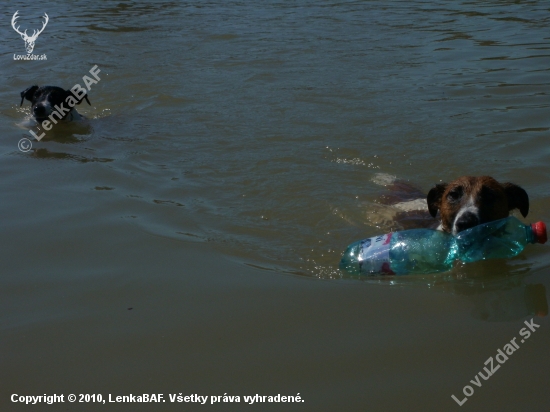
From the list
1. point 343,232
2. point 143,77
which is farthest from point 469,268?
point 143,77

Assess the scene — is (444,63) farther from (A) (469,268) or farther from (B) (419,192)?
(A) (469,268)

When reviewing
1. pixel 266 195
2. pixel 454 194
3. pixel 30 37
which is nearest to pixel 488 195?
pixel 454 194

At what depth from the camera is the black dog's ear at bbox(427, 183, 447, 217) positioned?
568 centimetres

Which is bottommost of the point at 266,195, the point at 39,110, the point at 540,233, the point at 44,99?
the point at 266,195

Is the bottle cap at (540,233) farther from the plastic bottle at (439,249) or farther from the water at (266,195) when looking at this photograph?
the water at (266,195)

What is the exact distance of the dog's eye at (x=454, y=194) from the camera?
538 cm

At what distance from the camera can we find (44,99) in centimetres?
1004

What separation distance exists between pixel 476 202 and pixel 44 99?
702 cm

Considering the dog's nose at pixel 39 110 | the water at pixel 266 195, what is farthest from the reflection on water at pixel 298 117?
the dog's nose at pixel 39 110

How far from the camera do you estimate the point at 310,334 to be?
423cm

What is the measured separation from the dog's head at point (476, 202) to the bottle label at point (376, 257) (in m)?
0.52

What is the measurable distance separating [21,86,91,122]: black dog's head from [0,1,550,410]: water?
1.27 feet

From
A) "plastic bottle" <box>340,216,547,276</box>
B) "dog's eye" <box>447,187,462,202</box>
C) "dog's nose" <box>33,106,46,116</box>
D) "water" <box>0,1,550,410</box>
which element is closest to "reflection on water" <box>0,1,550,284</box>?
"water" <box>0,1,550,410</box>

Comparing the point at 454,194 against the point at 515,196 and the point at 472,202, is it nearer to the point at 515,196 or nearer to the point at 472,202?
the point at 472,202
